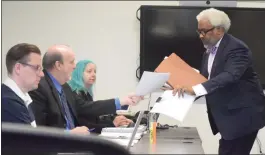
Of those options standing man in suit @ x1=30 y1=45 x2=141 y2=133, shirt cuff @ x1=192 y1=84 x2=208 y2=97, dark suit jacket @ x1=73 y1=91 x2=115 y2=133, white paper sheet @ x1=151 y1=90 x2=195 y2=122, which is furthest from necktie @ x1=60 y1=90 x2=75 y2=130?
shirt cuff @ x1=192 y1=84 x2=208 y2=97

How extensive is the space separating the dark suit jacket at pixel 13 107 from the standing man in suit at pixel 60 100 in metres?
0.41

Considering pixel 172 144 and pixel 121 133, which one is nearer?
pixel 172 144

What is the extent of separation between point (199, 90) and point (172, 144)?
41cm

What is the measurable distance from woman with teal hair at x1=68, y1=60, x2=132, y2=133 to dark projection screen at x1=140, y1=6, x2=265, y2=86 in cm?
117

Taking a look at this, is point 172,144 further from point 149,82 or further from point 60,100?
point 60,100

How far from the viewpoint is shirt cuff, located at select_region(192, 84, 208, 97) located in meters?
2.32

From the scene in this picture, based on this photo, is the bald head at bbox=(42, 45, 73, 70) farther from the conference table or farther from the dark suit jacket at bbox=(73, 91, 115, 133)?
the conference table

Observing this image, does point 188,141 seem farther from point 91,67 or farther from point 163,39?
point 163,39

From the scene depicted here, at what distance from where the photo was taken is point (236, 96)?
2.59m

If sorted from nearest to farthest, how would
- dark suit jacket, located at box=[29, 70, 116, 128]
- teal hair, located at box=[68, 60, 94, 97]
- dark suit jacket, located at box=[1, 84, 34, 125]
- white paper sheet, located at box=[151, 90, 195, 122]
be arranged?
1. dark suit jacket, located at box=[1, 84, 34, 125]
2. white paper sheet, located at box=[151, 90, 195, 122]
3. dark suit jacket, located at box=[29, 70, 116, 128]
4. teal hair, located at box=[68, 60, 94, 97]


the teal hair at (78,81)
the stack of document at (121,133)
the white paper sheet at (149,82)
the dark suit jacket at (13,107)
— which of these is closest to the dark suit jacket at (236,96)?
the stack of document at (121,133)

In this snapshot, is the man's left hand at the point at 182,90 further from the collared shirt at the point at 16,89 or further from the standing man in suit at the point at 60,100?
the collared shirt at the point at 16,89

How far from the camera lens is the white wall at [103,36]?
4.39 m

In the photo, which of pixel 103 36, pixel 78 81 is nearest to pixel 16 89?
pixel 78 81
